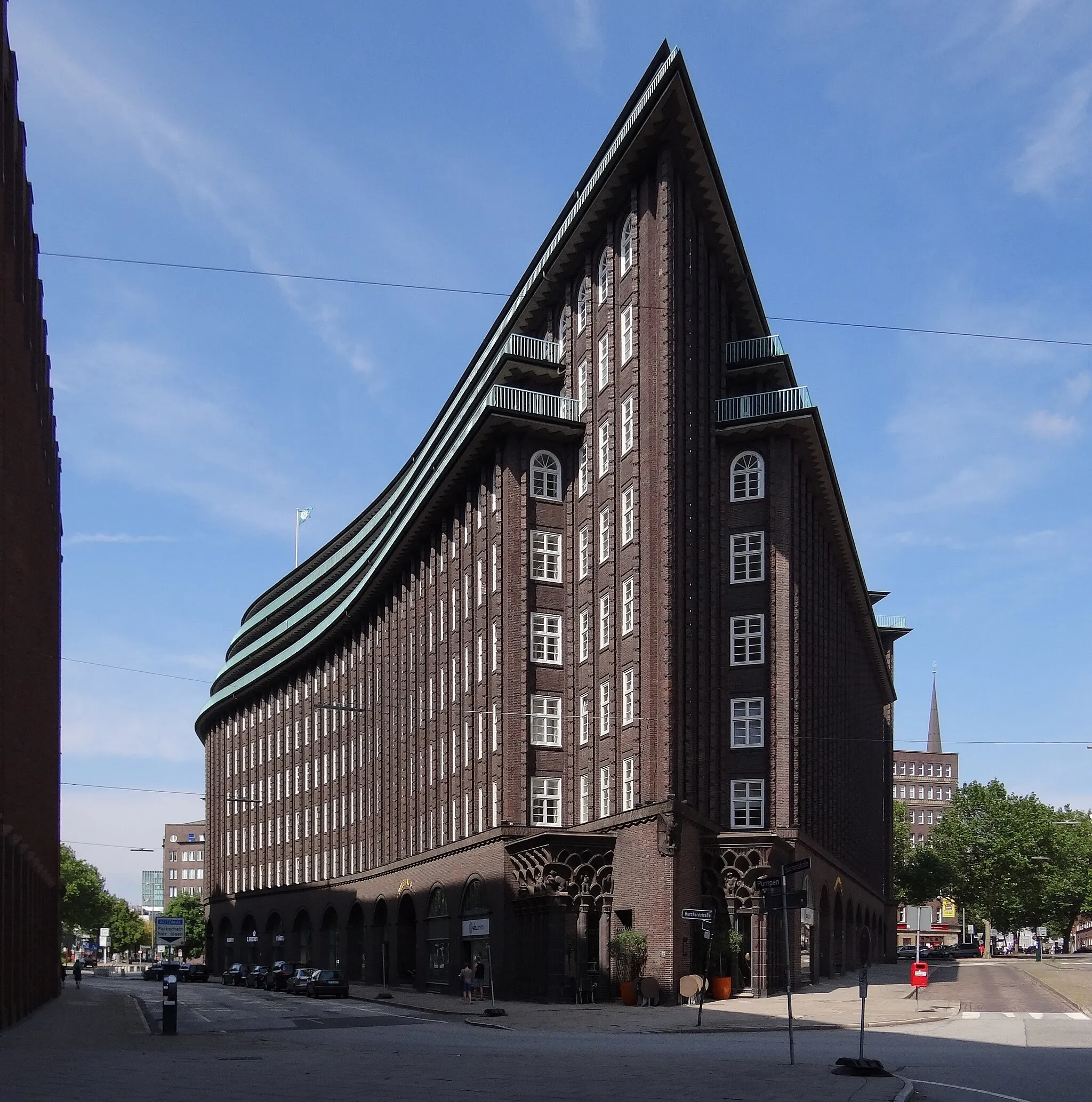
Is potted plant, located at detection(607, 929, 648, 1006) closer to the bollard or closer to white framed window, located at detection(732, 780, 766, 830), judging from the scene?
white framed window, located at detection(732, 780, 766, 830)

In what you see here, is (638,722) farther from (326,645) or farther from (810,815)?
(326,645)

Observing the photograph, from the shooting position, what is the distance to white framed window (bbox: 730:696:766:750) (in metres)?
57.8

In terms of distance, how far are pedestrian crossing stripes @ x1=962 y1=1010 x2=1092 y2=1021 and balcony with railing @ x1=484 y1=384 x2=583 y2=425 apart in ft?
94.7

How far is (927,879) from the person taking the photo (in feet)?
416

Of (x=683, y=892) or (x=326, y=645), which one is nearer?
(x=683, y=892)

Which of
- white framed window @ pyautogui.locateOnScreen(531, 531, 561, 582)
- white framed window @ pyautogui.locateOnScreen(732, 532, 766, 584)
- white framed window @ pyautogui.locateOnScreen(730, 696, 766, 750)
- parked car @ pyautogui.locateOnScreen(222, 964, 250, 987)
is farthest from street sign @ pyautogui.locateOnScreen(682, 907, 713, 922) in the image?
parked car @ pyautogui.locateOnScreen(222, 964, 250, 987)

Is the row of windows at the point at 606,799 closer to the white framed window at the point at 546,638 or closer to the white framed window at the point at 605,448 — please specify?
the white framed window at the point at 546,638

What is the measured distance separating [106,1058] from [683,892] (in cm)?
2658

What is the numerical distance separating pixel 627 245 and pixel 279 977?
129ft

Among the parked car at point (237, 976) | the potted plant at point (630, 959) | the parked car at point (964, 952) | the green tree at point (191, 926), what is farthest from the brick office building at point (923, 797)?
the potted plant at point (630, 959)

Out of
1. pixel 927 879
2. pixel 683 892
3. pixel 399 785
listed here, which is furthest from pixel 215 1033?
pixel 927 879

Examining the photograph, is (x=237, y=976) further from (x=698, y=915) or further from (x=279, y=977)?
(x=698, y=915)

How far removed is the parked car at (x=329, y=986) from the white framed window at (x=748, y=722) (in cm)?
2083

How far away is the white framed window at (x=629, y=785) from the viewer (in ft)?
176
